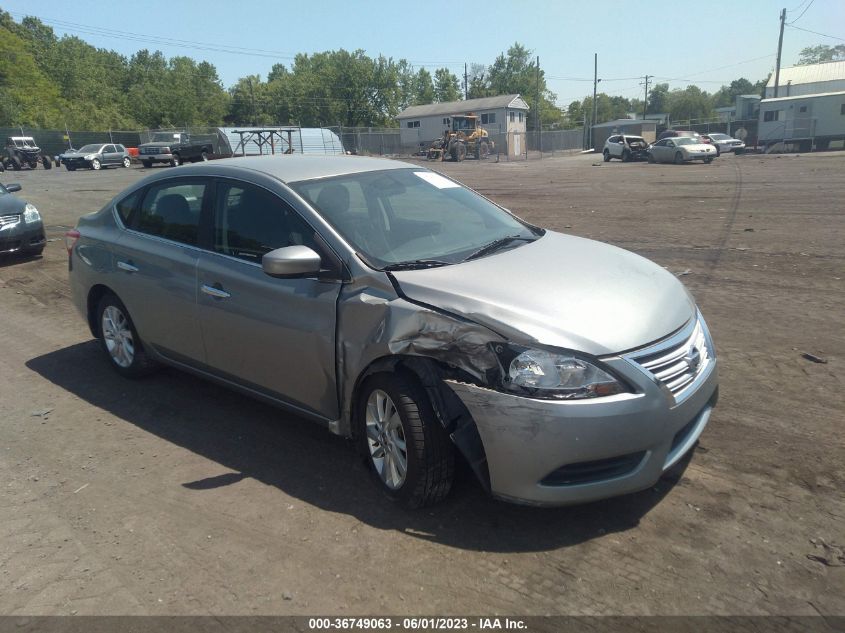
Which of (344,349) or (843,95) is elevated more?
(843,95)

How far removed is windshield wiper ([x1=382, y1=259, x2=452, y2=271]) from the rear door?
1.61m

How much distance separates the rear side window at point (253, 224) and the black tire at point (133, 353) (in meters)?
1.36

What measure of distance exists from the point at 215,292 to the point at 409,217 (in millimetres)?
1360

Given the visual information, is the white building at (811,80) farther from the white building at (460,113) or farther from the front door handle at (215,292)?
the front door handle at (215,292)

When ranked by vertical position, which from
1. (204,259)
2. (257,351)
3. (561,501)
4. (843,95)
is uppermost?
(843,95)

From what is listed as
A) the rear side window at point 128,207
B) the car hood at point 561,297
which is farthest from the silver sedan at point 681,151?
the rear side window at point 128,207

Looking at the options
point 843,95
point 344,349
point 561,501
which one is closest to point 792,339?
point 561,501

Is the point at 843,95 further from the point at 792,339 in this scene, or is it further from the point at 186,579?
the point at 186,579

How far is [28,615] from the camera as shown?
2.82 metres

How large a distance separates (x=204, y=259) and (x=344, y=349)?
1.46m

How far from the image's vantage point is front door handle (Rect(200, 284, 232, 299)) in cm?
423

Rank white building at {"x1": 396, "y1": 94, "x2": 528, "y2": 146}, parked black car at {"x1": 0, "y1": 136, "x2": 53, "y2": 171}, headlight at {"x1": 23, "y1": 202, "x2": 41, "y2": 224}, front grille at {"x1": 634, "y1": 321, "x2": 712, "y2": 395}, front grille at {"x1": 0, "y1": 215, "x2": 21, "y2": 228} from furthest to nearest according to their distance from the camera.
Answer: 1. white building at {"x1": 396, "y1": 94, "x2": 528, "y2": 146}
2. parked black car at {"x1": 0, "y1": 136, "x2": 53, "y2": 171}
3. headlight at {"x1": 23, "y1": 202, "x2": 41, "y2": 224}
4. front grille at {"x1": 0, "y1": 215, "x2": 21, "y2": 228}
5. front grille at {"x1": 634, "y1": 321, "x2": 712, "y2": 395}

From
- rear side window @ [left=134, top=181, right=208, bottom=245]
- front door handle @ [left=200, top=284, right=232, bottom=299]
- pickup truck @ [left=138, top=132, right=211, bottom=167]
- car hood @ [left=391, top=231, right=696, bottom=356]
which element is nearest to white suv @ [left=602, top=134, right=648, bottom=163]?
pickup truck @ [left=138, top=132, right=211, bottom=167]

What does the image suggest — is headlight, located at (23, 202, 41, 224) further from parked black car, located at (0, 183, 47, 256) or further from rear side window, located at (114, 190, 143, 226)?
rear side window, located at (114, 190, 143, 226)
